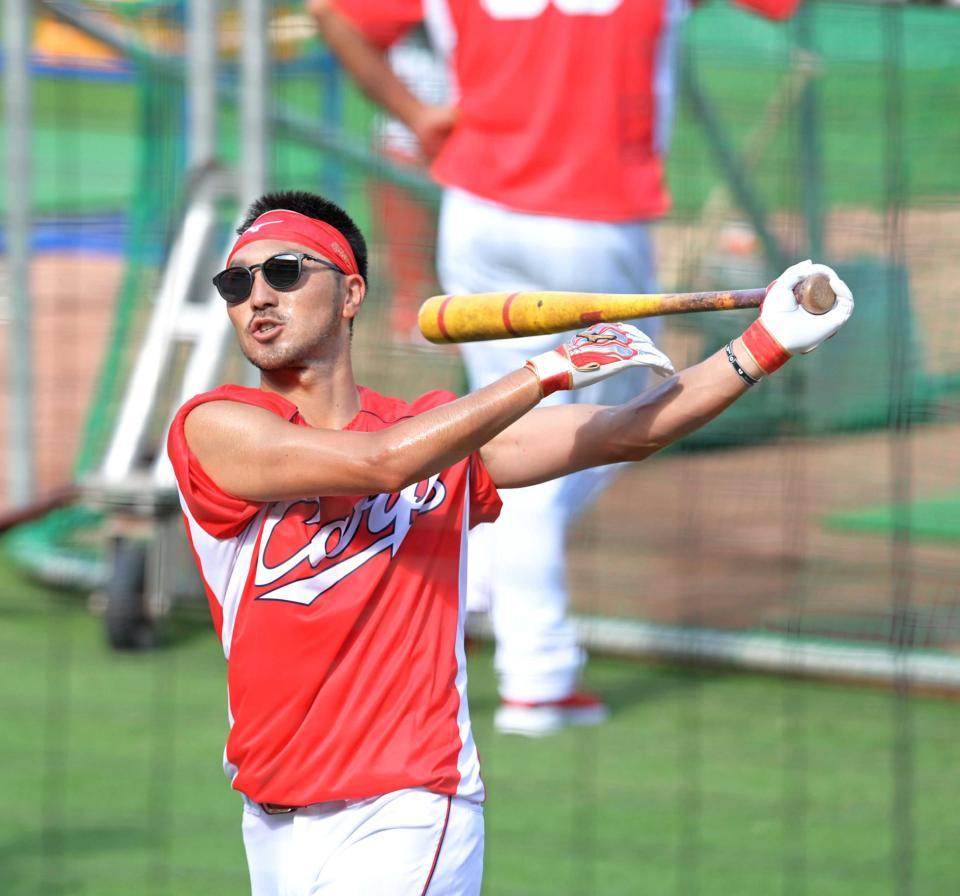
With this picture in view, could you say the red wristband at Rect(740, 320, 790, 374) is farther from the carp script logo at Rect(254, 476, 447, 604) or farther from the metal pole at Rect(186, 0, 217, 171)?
the metal pole at Rect(186, 0, 217, 171)

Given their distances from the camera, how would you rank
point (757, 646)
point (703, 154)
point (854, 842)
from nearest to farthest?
1. point (854, 842)
2. point (757, 646)
3. point (703, 154)

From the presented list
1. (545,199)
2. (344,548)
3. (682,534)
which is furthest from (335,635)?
(682,534)

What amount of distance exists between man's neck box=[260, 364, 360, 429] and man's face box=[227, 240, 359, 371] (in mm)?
24

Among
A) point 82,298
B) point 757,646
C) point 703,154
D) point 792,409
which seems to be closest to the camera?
point 757,646

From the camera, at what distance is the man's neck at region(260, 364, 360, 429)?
2.47 metres

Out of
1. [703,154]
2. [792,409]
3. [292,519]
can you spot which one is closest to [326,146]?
[703,154]

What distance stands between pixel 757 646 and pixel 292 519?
3.07 m

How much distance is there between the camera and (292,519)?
2412 mm

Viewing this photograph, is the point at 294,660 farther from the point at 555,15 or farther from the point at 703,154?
the point at 703,154

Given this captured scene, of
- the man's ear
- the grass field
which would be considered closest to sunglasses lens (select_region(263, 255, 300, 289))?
the man's ear

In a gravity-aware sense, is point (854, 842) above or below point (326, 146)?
below

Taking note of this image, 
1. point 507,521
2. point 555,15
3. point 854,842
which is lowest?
point 854,842

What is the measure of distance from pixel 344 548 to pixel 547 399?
2.13 metres

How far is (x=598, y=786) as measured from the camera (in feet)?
14.1
